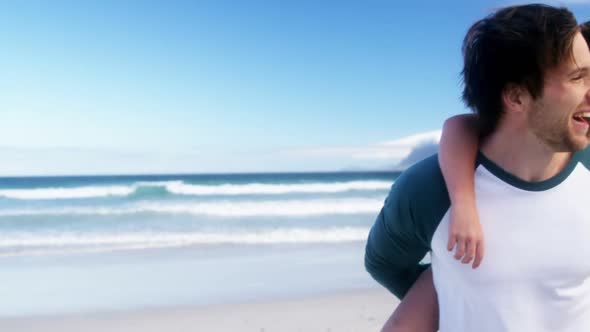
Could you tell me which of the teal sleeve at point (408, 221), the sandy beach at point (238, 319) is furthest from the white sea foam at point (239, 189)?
the teal sleeve at point (408, 221)

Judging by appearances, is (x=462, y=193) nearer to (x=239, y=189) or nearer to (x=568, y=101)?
(x=568, y=101)

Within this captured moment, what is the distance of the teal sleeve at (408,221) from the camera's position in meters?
1.45

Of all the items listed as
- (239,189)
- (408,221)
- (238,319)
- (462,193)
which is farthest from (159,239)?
(239,189)

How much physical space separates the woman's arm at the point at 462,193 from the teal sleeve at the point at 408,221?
53 mm

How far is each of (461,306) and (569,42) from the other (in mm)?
725

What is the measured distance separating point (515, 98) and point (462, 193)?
0.29 meters

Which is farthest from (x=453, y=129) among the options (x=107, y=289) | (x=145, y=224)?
(x=145, y=224)

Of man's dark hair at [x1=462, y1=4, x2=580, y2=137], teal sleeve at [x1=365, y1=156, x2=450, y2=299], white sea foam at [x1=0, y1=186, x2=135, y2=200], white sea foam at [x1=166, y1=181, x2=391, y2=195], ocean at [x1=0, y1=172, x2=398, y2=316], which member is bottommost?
teal sleeve at [x1=365, y1=156, x2=450, y2=299]

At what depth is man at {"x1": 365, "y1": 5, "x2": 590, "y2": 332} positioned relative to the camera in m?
1.34

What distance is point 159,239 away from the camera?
843cm

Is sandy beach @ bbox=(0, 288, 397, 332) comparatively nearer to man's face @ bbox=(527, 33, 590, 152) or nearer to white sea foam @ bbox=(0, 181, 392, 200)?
man's face @ bbox=(527, 33, 590, 152)

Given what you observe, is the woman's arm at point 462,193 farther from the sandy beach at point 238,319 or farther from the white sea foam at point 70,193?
the white sea foam at point 70,193

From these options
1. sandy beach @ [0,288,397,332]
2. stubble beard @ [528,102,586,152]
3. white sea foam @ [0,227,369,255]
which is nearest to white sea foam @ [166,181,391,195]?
white sea foam @ [0,227,369,255]

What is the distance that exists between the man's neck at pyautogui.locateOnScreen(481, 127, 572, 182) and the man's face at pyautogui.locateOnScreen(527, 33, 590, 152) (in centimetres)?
6
